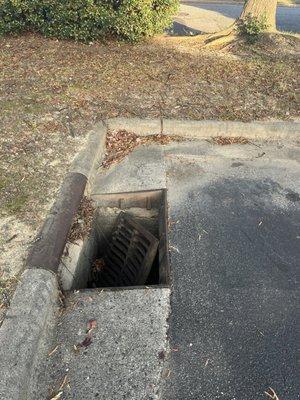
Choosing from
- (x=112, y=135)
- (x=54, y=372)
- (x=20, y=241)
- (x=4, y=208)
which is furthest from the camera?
(x=112, y=135)

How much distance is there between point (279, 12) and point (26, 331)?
1773 centimetres

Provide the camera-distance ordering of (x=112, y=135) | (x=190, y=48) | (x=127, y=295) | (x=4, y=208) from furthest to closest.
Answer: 1. (x=190, y=48)
2. (x=112, y=135)
3. (x=4, y=208)
4. (x=127, y=295)

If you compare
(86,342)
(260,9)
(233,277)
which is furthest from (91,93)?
(260,9)

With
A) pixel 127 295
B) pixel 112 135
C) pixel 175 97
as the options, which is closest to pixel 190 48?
pixel 175 97

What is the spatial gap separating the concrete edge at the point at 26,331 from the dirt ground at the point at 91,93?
0.87 ft

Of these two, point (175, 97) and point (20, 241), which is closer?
point (20, 241)

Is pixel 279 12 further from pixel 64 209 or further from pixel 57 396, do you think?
pixel 57 396

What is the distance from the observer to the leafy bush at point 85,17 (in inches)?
282

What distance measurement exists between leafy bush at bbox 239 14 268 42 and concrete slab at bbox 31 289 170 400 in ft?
22.2

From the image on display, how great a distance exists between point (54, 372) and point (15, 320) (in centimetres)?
44

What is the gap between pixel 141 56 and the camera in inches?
281

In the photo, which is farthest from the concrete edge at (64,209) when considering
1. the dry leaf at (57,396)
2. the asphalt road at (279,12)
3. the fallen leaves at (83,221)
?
the asphalt road at (279,12)

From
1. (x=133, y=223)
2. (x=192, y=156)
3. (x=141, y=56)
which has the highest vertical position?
(x=141, y=56)

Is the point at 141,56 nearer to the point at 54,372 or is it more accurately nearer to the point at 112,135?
the point at 112,135
